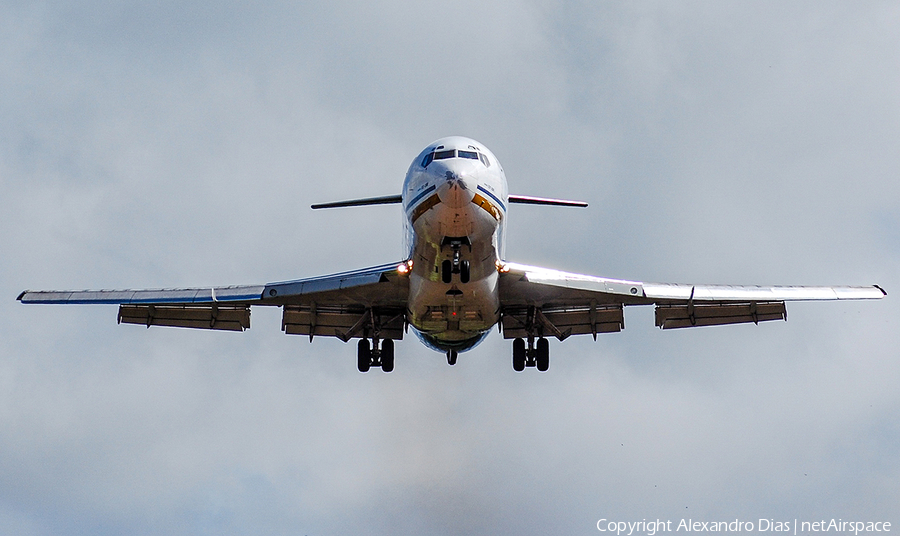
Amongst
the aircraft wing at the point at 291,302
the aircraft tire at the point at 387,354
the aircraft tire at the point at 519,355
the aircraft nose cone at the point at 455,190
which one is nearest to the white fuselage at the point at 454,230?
the aircraft nose cone at the point at 455,190

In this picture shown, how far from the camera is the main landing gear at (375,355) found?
34.5m

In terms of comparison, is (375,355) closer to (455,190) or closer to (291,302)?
(291,302)

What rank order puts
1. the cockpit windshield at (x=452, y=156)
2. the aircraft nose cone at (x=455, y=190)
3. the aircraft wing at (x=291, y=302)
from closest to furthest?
the aircraft nose cone at (x=455, y=190) → the cockpit windshield at (x=452, y=156) → the aircraft wing at (x=291, y=302)

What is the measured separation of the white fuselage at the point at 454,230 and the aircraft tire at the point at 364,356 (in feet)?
12.5

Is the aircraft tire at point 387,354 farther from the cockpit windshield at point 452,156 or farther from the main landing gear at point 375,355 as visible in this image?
the cockpit windshield at point 452,156

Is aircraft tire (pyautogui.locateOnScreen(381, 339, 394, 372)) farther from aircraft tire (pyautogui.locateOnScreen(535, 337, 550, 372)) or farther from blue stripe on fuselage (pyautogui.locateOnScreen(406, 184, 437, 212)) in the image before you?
blue stripe on fuselage (pyautogui.locateOnScreen(406, 184, 437, 212))

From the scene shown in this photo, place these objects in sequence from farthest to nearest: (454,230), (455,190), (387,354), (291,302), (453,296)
Answer: (387,354), (291,302), (453,296), (454,230), (455,190)

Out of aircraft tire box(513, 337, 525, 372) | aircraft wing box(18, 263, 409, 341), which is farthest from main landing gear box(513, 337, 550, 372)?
aircraft wing box(18, 263, 409, 341)

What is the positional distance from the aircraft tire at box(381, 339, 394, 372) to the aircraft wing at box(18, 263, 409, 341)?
21.4 inches

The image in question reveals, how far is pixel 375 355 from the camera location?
3462cm

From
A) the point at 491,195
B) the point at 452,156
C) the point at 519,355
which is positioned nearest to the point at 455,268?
the point at 491,195

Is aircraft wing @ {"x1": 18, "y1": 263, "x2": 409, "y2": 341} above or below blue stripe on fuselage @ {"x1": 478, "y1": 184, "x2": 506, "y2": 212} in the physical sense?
below

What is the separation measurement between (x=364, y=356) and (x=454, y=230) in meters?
8.39

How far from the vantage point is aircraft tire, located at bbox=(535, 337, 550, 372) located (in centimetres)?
3469
